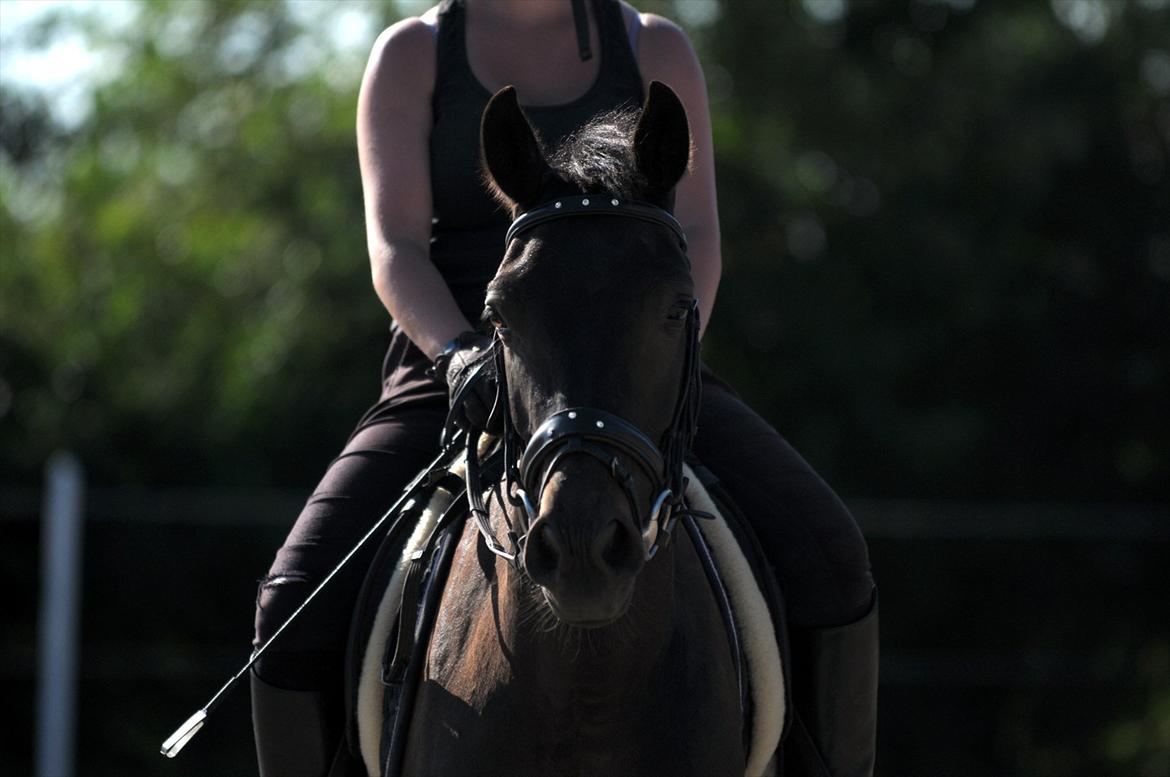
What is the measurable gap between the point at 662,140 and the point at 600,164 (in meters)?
0.14

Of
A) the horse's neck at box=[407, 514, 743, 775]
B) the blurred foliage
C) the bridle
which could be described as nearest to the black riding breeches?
the horse's neck at box=[407, 514, 743, 775]

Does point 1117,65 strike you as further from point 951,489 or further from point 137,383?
point 137,383

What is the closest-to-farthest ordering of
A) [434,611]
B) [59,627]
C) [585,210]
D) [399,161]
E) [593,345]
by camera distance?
[593,345] < [585,210] < [434,611] < [399,161] < [59,627]

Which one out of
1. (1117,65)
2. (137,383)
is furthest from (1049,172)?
(137,383)

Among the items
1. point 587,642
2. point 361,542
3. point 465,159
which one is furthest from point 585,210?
point 465,159

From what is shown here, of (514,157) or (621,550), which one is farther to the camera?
(514,157)

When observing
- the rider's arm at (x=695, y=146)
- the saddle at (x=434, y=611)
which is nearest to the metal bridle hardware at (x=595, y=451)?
the saddle at (x=434, y=611)

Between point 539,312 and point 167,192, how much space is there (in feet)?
40.3

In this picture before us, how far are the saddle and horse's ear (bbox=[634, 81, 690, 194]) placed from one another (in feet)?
2.16

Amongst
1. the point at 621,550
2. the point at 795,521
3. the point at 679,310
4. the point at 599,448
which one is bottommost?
the point at 795,521

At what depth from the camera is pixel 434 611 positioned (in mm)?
3227

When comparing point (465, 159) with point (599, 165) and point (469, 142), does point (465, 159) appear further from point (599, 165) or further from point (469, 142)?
point (599, 165)

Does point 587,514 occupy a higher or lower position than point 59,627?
higher

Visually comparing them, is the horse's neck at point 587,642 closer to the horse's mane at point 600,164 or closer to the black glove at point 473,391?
the black glove at point 473,391
